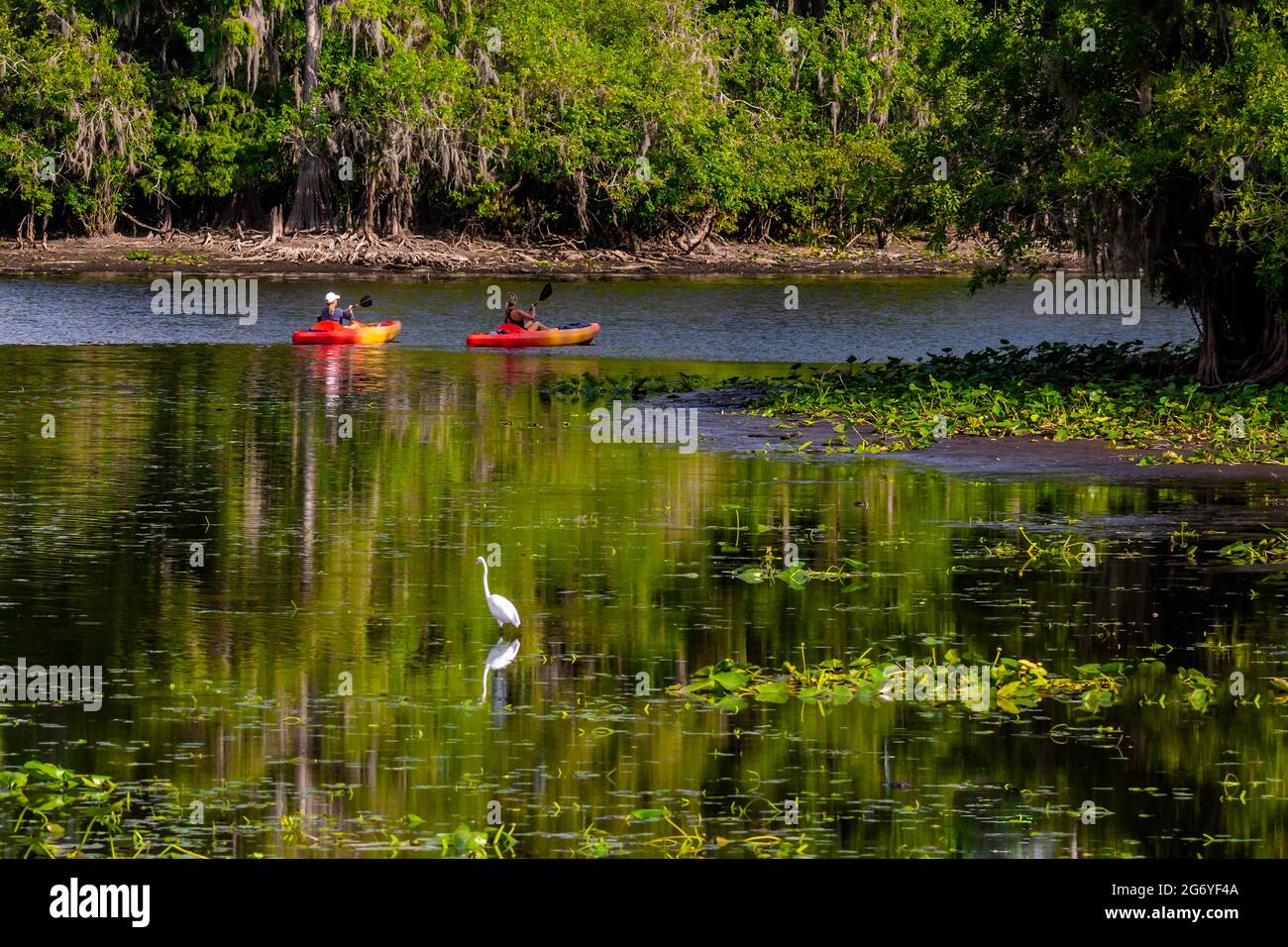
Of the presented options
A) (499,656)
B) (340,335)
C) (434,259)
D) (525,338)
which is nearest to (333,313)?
(340,335)

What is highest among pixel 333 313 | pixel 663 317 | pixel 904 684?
pixel 663 317

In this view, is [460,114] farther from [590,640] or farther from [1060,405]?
[590,640]

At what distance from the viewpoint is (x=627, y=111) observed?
77.1m

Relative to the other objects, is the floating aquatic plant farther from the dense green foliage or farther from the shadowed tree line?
the shadowed tree line

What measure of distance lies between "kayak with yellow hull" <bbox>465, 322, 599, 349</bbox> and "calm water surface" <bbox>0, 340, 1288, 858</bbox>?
17.1 meters

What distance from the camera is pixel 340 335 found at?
44906 mm

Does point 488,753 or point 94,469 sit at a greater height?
point 94,469

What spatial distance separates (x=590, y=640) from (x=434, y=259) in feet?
194

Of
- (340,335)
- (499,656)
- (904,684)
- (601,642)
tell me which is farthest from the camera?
(340,335)

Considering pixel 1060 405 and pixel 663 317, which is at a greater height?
pixel 663 317

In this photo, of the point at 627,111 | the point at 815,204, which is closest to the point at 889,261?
the point at 815,204

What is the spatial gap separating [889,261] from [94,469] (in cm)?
5685

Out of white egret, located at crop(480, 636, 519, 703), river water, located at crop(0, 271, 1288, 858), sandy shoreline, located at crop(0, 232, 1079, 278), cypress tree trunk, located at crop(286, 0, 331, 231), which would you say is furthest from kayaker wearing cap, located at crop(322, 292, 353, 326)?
white egret, located at crop(480, 636, 519, 703)
